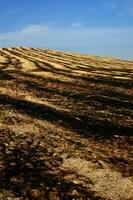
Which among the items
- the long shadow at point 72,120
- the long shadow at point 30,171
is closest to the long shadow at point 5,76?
the long shadow at point 72,120

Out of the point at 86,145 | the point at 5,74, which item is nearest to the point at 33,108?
the point at 86,145

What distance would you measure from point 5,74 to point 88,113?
367 inches

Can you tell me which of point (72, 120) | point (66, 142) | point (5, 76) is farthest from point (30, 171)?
point (5, 76)

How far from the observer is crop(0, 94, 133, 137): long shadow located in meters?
10.3

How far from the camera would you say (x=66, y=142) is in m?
9.48

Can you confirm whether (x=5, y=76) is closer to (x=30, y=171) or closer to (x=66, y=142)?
(x=66, y=142)

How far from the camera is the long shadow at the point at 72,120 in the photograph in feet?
33.8

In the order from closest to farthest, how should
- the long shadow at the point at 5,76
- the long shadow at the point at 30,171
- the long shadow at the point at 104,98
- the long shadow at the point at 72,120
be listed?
the long shadow at the point at 30,171 < the long shadow at the point at 72,120 < the long shadow at the point at 104,98 < the long shadow at the point at 5,76

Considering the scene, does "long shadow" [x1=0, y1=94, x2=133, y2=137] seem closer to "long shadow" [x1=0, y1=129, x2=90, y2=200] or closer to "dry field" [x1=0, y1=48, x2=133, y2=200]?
"dry field" [x1=0, y1=48, x2=133, y2=200]

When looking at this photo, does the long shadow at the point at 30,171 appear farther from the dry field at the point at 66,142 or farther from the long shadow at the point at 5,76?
the long shadow at the point at 5,76

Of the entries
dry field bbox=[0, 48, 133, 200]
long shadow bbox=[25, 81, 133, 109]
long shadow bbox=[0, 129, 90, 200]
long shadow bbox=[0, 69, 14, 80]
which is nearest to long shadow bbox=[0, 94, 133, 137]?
dry field bbox=[0, 48, 133, 200]

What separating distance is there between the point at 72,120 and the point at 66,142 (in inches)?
72.7

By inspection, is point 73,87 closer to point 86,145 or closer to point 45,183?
point 86,145

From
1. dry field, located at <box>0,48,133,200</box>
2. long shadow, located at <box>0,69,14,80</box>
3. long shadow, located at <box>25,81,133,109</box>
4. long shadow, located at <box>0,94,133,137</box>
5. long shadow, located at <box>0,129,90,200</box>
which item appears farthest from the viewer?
long shadow, located at <box>0,69,14,80</box>
